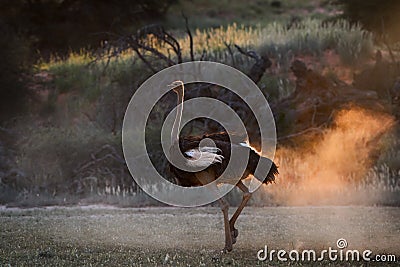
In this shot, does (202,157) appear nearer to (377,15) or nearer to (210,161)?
(210,161)

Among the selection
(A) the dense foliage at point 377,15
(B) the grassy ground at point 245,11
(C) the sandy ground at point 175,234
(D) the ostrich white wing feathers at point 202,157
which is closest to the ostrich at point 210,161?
(D) the ostrich white wing feathers at point 202,157

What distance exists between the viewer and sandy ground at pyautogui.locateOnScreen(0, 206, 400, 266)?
29.9 ft

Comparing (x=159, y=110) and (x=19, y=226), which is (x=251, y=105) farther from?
(x=19, y=226)

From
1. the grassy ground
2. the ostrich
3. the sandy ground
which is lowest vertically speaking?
the grassy ground

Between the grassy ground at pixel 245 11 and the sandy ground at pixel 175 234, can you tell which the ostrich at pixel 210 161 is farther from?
the grassy ground at pixel 245 11

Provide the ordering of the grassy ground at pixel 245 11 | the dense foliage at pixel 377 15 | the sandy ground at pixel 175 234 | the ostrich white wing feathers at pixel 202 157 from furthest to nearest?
the grassy ground at pixel 245 11
the dense foliage at pixel 377 15
the ostrich white wing feathers at pixel 202 157
the sandy ground at pixel 175 234

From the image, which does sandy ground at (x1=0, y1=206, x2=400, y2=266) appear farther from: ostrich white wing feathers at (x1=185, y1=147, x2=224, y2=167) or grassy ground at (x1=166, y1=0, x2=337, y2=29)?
grassy ground at (x1=166, y1=0, x2=337, y2=29)

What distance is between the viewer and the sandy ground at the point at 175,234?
9.12 meters

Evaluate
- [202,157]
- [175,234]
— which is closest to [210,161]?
[202,157]

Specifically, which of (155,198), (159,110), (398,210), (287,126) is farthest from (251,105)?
(398,210)

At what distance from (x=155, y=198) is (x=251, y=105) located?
4373 millimetres

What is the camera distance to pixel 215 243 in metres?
10.2

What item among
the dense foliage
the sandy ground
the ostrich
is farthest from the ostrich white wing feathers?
the dense foliage

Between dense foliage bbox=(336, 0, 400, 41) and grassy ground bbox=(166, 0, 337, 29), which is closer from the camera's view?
dense foliage bbox=(336, 0, 400, 41)
